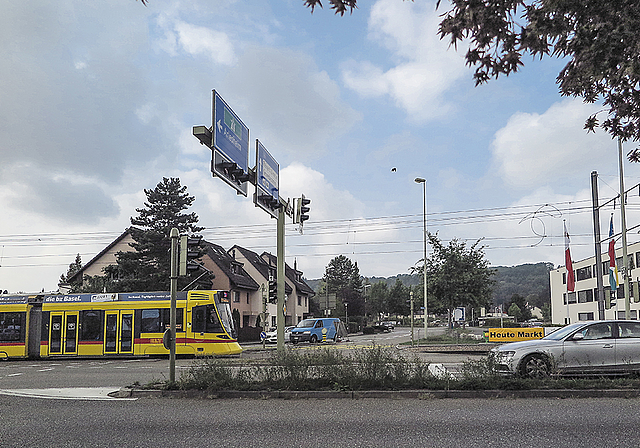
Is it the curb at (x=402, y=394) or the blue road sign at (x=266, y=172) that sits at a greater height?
the blue road sign at (x=266, y=172)

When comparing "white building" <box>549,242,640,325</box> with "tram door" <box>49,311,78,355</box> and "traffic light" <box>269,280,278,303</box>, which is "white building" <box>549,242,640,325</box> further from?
"tram door" <box>49,311,78,355</box>

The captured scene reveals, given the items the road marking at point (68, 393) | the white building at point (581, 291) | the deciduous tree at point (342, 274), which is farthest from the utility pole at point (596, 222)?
the deciduous tree at point (342, 274)

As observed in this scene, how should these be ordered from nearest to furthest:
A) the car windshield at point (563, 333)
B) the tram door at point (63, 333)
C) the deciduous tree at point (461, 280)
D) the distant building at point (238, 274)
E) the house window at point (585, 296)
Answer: the car windshield at point (563, 333) < the tram door at point (63, 333) < the deciduous tree at point (461, 280) < the distant building at point (238, 274) < the house window at point (585, 296)

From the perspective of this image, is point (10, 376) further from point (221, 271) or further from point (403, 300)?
point (403, 300)

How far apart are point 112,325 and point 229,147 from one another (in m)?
12.6

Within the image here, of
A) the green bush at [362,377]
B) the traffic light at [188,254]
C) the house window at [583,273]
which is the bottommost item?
the green bush at [362,377]

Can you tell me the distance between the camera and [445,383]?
10469mm

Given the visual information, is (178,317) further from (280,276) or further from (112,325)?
(280,276)

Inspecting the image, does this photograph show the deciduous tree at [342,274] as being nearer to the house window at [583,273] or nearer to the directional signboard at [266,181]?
the house window at [583,273]

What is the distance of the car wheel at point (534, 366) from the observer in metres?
11.3

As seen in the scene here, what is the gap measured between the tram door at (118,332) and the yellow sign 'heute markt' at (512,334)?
1766cm

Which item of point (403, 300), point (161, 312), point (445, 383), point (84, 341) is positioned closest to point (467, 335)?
point (161, 312)

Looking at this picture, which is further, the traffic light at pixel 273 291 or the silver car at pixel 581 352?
the traffic light at pixel 273 291

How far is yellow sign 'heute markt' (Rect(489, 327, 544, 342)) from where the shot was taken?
83.1 ft
